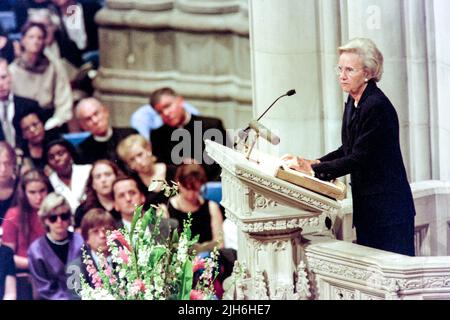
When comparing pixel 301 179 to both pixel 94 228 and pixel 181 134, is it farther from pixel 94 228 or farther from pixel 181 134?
pixel 94 228

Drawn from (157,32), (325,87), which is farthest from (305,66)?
(157,32)

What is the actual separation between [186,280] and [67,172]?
1445mm

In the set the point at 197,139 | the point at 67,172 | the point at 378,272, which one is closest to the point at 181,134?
the point at 197,139

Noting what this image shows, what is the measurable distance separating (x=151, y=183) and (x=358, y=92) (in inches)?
50.5

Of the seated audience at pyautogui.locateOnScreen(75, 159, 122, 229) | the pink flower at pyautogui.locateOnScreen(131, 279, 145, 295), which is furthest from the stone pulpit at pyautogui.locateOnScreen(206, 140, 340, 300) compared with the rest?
the seated audience at pyautogui.locateOnScreen(75, 159, 122, 229)

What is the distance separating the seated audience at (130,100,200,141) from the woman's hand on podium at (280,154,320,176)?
3.03 feet

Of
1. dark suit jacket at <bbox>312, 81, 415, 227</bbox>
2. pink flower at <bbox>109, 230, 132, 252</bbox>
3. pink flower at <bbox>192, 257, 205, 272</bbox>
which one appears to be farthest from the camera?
dark suit jacket at <bbox>312, 81, 415, 227</bbox>

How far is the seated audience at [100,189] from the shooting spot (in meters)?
8.57

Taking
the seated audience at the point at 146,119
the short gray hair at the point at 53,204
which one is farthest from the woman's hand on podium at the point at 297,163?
the short gray hair at the point at 53,204

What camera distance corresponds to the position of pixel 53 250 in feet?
28.2

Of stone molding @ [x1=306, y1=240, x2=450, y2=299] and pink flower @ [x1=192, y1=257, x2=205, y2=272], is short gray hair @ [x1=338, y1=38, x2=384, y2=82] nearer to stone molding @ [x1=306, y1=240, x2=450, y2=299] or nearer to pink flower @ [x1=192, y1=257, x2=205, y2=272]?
stone molding @ [x1=306, y1=240, x2=450, y2=299]

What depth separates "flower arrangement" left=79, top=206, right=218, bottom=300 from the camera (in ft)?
24.4

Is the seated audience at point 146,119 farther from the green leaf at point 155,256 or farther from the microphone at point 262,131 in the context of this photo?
the green leaf at point 155,256
